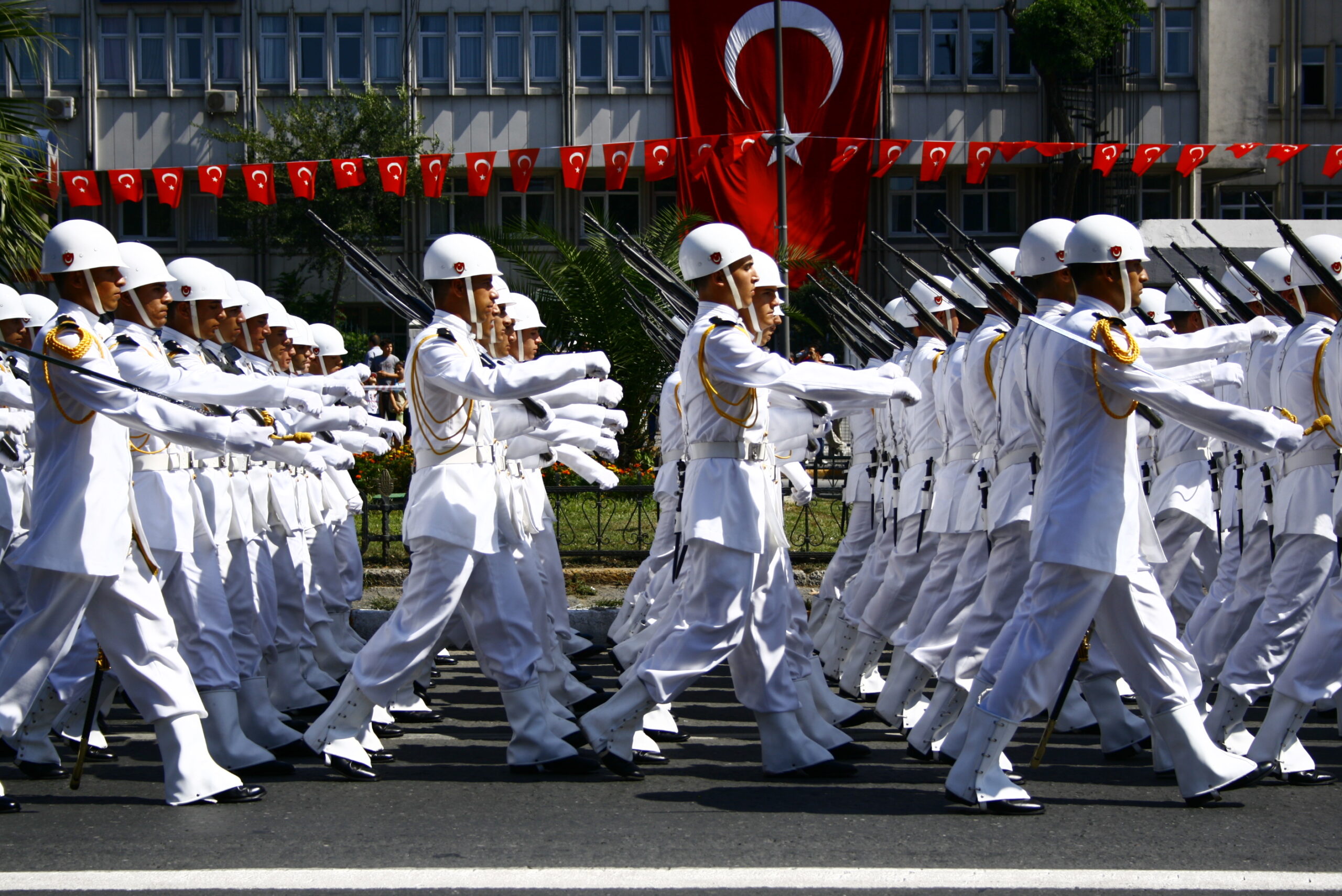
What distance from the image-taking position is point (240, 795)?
19.8 feet

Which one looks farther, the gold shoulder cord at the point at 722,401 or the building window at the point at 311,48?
the building window at the point at 311,48

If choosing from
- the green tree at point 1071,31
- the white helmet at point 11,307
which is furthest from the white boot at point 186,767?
the green tree at point 1071,31

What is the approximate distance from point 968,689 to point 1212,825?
4.45ft

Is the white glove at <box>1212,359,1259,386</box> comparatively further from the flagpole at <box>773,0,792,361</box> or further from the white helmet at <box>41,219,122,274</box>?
the flagpole at <box>773,0,792,361</box>

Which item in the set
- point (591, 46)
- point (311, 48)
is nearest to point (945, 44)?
point (591, 46)

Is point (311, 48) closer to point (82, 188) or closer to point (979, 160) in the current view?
point (82, 188)

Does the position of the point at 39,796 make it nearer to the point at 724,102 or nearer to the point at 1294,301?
the point at 1294,301

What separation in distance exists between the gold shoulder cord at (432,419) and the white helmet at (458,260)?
287mm

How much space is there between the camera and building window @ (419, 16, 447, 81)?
3578 centimetres

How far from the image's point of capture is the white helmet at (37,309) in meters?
9.77

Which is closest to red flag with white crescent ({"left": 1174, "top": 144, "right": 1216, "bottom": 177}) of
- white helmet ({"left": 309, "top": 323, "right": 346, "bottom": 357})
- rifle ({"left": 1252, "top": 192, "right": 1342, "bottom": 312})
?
white helmet ({"left": 309, "top": 323, "right": 346, "bottom": 357})

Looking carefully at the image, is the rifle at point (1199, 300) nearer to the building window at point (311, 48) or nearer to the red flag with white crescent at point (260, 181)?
the red flag with white crescent at point (260, 181)

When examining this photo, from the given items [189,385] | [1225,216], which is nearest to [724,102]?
[1225,216]

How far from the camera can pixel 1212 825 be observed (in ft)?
18.0
